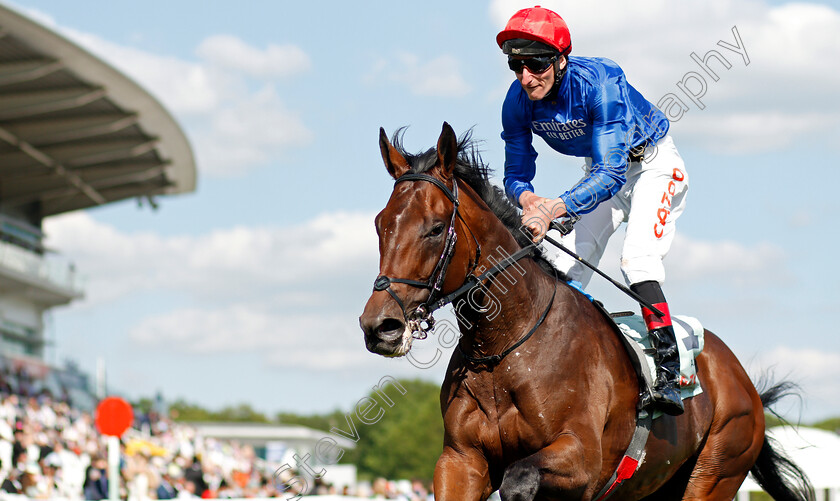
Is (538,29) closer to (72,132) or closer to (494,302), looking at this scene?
(494,302)

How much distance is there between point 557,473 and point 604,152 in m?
1.53

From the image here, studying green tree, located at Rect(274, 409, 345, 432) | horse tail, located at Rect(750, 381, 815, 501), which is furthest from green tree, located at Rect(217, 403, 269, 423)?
horse tail, located at Rect(750, 381, 815, 501)

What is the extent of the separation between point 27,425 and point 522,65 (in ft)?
41.4

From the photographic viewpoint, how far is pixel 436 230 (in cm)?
370

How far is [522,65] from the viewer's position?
4.43 meters

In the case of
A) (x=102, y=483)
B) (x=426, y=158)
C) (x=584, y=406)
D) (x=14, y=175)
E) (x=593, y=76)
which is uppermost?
(x=14, y=175)

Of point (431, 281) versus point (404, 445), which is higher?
point (431, 281)

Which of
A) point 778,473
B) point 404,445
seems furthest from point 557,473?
point 404,445

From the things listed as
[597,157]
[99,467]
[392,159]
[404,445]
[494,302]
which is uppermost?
[597,157]

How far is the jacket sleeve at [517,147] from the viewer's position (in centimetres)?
473

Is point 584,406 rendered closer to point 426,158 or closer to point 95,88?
point 426,158

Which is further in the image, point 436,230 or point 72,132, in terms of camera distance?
point 72,132

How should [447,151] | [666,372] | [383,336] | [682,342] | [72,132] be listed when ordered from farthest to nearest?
[72,132] → [682,342] → [666,372] → [447,151] → [383,336]

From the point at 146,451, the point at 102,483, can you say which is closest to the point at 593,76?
the point at 102,483
